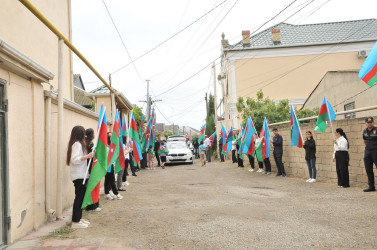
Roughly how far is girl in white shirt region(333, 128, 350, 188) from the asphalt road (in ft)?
1.32

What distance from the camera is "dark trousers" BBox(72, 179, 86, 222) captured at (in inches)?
217

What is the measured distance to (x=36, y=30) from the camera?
8.97 m

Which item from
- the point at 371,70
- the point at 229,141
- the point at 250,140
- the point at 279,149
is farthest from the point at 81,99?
the point at 371,70

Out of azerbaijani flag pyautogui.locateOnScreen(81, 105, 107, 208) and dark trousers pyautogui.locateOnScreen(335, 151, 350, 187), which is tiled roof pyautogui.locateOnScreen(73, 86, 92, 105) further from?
azerbaijani flag pyautogui.locateOnScreen(81, 105, 107, 208)

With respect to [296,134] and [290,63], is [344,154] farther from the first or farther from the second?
[290,63]

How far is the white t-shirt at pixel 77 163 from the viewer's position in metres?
5.49

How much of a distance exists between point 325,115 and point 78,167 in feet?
23.0

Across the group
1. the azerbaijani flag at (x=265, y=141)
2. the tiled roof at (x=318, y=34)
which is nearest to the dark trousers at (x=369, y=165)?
the azerbaijani flag at (x=265, y=141)

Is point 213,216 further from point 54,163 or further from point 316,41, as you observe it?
point 316,41

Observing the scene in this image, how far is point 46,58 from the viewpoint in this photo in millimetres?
9719

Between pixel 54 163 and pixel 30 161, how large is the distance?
98 cm

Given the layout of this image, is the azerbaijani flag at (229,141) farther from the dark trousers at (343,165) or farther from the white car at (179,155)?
the dark trousers at (343,165)

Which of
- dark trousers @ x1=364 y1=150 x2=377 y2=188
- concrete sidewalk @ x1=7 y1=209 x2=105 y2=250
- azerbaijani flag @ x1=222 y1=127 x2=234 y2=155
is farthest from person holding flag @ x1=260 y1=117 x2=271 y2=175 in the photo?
concrete sidewalk @ x1=7 y1=209 x2=105 y2=250

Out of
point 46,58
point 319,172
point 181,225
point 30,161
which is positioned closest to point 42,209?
point 30,161
